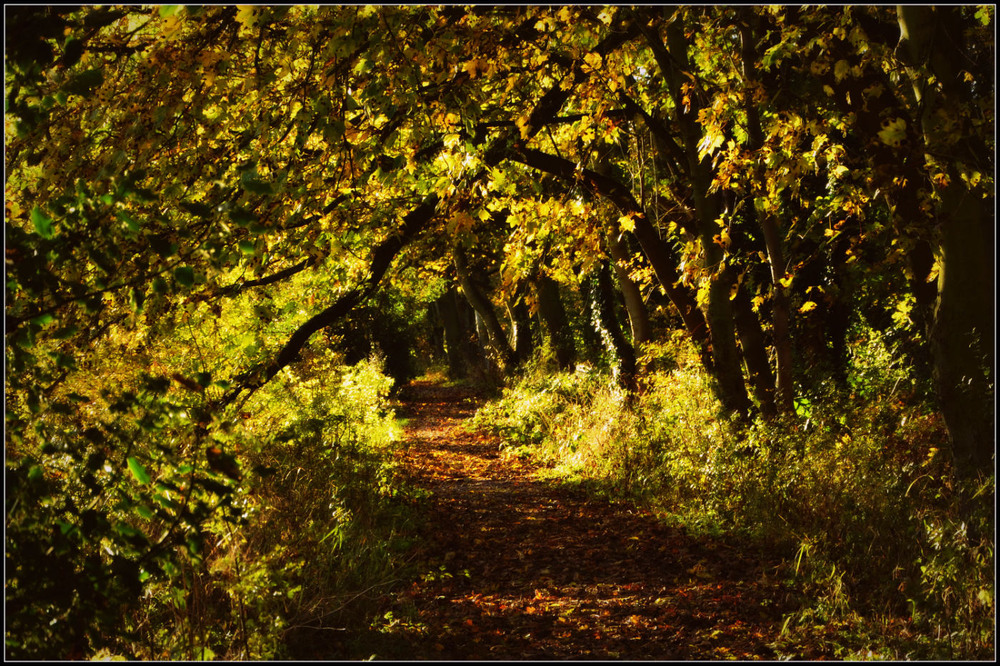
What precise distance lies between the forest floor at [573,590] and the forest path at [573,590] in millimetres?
13

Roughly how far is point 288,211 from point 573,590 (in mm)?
4300

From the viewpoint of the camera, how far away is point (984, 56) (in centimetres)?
800

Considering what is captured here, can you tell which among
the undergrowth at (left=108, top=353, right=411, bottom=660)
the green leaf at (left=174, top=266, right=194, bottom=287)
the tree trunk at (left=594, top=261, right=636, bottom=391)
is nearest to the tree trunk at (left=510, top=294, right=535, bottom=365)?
the tree trunk at (left=594, top=261, right=636, bottom=391)

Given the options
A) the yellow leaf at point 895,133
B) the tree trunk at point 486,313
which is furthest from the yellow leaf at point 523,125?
the tree trunk at point 486,313

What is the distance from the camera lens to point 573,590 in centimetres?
683

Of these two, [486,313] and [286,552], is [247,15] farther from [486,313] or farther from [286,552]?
[486,313]

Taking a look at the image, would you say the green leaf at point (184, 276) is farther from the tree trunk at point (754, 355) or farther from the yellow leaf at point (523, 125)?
the tree trunk at point (754, 355)

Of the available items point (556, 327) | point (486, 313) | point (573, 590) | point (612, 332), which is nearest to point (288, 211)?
point (573, 590)

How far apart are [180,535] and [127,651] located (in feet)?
5.00

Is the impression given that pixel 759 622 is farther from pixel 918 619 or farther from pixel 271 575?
pixel 271 575

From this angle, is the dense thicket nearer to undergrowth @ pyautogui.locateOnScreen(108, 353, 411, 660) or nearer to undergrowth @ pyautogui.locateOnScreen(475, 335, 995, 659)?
undergrowth @ pyautogui.locateOnScreen(108, 353, 411, 660)

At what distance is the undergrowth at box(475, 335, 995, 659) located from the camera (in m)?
5.05

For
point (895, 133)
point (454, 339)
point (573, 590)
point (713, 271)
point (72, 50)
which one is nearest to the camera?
point (72, 50)

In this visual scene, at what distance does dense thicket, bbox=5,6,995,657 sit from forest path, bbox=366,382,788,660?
0.88 meters
